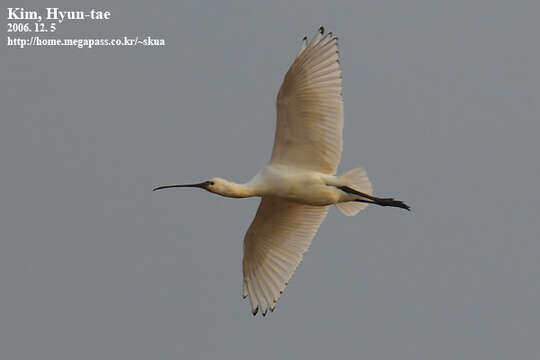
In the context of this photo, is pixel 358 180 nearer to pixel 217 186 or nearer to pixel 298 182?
pixel 298 182

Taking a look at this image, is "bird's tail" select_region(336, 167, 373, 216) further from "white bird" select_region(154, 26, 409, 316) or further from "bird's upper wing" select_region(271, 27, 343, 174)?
"bird's upper wing" select_region(271, 27, 343, 174)

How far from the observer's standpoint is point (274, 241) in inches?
535

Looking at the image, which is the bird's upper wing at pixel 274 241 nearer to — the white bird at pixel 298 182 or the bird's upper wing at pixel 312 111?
the white bird at pixel 298 182

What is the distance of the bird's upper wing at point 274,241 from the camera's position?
13.4 meters

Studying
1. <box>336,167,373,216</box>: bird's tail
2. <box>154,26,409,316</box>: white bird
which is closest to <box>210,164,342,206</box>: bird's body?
<box>154,26,409,316</box>: white bird

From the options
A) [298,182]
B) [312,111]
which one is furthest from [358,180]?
[312,111]

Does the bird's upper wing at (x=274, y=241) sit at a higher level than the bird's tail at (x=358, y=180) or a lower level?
lower

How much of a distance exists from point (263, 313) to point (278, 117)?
2297 mm

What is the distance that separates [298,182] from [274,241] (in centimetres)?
112

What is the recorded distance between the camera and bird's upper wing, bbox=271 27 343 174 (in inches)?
487

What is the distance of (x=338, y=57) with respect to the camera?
12383 mm

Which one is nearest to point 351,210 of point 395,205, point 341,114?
point 395,205

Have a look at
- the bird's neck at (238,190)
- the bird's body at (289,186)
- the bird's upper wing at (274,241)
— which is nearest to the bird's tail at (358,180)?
the bird's body at (289,186)

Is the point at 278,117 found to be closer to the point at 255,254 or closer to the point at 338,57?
the point at 338,57
